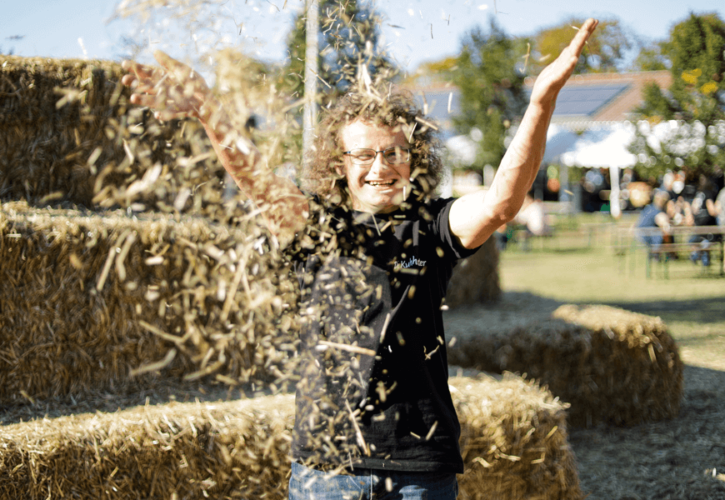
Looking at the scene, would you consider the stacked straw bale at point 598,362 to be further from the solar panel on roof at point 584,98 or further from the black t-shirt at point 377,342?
the solar panel on roof at point 584,98

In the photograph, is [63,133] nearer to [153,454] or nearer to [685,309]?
[153,454]

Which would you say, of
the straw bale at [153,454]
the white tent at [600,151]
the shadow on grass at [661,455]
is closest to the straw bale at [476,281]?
the shadow on grass at [661,455]

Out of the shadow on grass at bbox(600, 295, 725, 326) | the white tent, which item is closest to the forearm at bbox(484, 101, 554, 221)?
the shadow on grass at bbox(600, 295, 725, 326)

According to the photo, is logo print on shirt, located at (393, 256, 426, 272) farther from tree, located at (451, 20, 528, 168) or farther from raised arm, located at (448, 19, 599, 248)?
tree, located at (451, 20, 528, 168)

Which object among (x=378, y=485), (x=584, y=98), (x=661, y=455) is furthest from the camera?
(x=584, y=98)

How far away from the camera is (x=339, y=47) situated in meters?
1.93

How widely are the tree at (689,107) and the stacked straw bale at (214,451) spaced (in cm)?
923

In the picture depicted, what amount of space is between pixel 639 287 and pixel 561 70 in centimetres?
815

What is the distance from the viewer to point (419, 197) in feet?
5.75

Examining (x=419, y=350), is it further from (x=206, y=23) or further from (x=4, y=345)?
(x=4, y=345)

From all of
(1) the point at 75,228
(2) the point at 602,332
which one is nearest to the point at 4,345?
(1) the point at 75,228

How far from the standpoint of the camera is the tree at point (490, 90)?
1593cm

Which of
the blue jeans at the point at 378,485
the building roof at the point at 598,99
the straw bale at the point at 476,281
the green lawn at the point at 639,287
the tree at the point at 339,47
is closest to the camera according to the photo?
the blue jeans at the point at 378,485

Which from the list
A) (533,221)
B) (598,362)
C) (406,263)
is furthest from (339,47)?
(533,221)
